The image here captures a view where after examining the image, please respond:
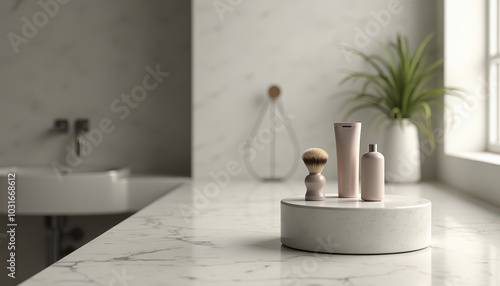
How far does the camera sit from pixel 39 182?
3.01 metres

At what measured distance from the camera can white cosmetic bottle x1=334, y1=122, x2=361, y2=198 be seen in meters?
1.53

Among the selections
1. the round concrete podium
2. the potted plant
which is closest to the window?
the potted plant

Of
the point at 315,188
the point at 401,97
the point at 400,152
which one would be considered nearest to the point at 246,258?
the point at 315,188

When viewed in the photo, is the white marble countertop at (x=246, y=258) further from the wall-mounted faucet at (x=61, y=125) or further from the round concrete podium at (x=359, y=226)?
the wall-mounted faucet at (x=61, y=125)

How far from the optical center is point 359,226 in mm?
1371

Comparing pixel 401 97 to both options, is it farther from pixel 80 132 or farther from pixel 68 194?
pixel 80 132

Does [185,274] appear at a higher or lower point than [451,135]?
lower

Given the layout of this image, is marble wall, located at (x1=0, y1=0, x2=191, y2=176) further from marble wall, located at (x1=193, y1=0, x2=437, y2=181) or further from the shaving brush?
the shaving brush

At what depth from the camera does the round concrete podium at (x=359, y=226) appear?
1372 mm

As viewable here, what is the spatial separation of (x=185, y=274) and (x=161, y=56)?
2500mm

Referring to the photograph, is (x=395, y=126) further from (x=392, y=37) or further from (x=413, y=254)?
(x=413, y=254)

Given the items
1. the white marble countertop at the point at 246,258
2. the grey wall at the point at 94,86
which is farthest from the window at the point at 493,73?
the grey wall at the point at 94,86

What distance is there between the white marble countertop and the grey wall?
1.57 m

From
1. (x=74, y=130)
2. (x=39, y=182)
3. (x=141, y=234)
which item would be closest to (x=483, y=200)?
(x=141, y=234)
